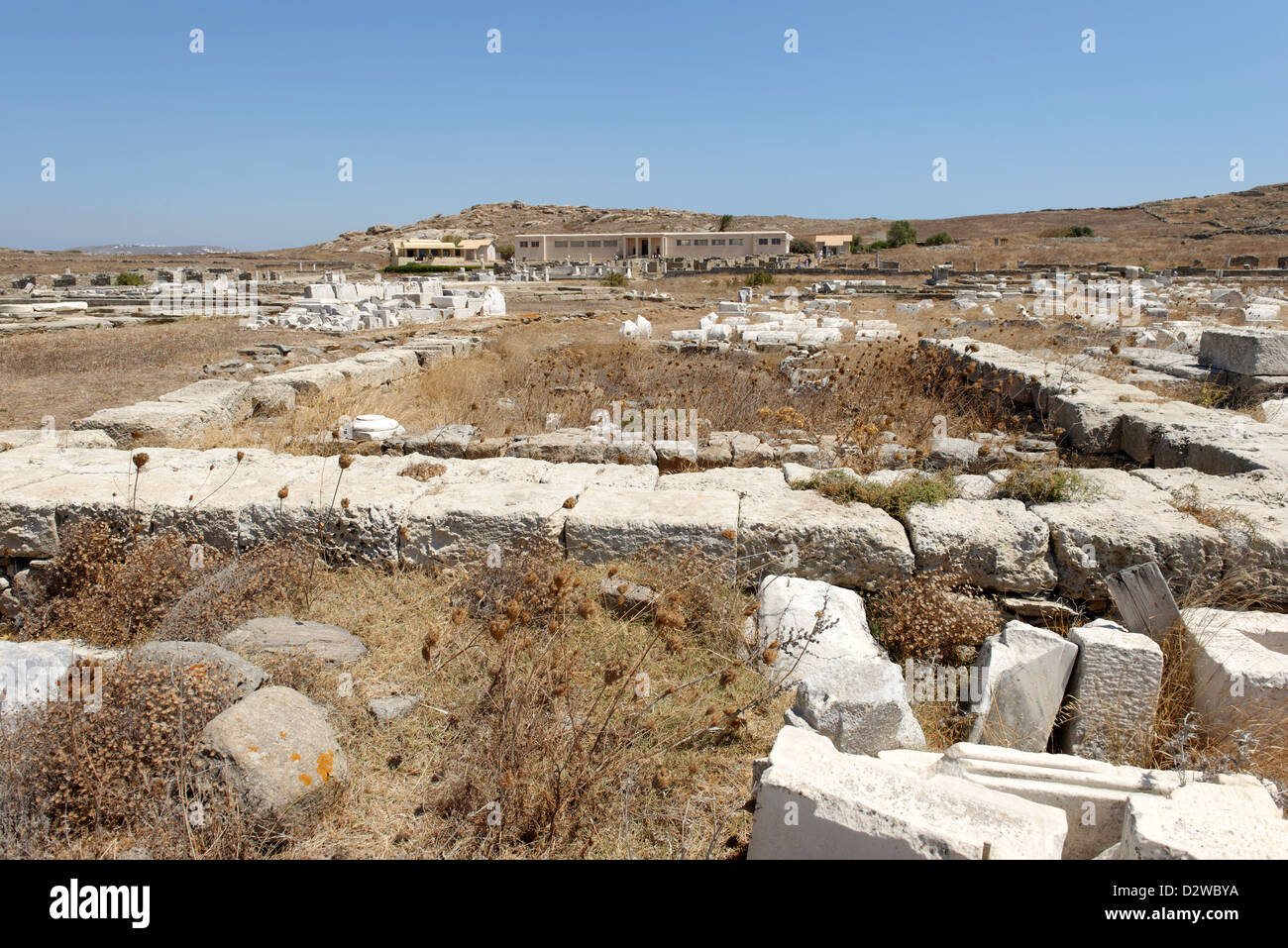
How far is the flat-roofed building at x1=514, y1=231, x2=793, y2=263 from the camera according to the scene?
58.1m

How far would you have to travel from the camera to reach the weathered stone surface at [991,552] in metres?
3.89

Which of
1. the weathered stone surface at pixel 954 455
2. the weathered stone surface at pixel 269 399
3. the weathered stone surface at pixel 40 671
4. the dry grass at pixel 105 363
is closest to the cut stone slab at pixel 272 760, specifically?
the weathered stone surface at pixel 40 671

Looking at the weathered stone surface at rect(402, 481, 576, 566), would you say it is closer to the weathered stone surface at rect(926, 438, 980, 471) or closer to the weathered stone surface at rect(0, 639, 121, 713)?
the weathered stone surface at rect(0, 639, 121, 713)

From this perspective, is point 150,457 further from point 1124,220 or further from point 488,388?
point 1124,220

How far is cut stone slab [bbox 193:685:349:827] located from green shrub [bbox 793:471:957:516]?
9.22 feet

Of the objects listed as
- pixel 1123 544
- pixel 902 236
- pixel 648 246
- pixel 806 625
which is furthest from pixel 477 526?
pixel 902 236

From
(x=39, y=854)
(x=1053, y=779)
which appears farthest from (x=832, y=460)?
(x=39, y=854)

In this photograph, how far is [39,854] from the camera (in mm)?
2295

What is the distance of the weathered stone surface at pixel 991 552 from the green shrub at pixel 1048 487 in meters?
0.41

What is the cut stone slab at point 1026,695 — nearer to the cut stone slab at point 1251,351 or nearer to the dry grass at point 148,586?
the dry grass at point 148,586

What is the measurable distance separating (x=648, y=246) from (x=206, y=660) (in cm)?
6203
